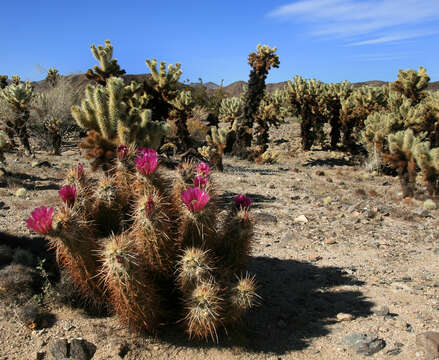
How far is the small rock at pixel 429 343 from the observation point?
3.41m

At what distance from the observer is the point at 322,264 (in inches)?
226

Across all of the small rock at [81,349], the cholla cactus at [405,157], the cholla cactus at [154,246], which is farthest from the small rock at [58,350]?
the cholla cactus at [405,157]

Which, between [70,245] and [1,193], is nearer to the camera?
[70,245]

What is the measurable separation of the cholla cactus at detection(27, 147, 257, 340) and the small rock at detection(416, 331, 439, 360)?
1.64m

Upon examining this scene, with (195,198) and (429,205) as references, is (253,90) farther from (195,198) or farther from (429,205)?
(195,198)

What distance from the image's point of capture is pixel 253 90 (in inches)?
706

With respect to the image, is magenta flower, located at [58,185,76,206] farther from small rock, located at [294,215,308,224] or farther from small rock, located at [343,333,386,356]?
small rock, located at [294,215,308,224]

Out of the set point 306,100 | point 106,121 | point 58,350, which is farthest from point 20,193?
point 306,100

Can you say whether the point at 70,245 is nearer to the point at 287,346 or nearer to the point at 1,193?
the point at 287,346

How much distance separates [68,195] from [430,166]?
9.69 m

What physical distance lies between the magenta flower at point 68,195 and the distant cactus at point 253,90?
14909mm

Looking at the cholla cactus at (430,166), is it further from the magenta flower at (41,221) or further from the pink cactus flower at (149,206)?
the magenta flower at (41,221)

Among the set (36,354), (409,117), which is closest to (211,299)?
(36,354)

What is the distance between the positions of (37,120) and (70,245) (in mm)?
15721
